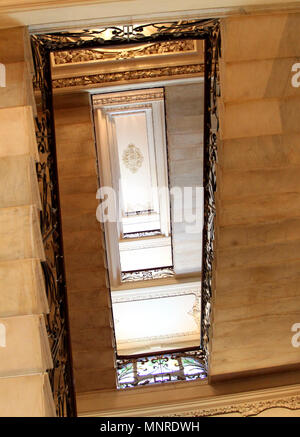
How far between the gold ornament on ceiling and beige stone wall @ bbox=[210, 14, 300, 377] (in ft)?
16.7

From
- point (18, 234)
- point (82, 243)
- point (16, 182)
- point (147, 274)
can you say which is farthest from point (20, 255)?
point (147, 274)

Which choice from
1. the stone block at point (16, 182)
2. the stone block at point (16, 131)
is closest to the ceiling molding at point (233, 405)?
the stone block at point (16, 182)

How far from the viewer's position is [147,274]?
24.3 ft

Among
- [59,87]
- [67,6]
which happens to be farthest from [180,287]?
[67,6]

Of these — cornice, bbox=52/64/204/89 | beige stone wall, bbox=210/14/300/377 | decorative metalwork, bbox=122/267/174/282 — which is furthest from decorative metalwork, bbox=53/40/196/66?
decorative metalwork, bbox=122/267/174/282

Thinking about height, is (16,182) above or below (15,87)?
below

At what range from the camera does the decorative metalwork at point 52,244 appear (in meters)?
2.48

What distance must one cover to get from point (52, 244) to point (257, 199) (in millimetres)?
1801

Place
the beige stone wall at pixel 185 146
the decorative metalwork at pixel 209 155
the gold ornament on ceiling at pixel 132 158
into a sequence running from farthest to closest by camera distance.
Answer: the gold ornament on ceiling at pixel 132 158
the beige stone wall at pixel 185 146
the decorative metalwork at pixel 209 155

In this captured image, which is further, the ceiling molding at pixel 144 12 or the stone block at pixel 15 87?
the stone block at pixel 15 87

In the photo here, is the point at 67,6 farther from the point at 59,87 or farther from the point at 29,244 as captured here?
the point at 59,87

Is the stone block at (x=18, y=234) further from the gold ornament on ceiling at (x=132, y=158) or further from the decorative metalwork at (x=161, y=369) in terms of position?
Answer: the gold ornament on ceiling at (x=132, y=158)

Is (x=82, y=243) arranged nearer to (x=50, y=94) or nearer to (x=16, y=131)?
(x=50, y=94)

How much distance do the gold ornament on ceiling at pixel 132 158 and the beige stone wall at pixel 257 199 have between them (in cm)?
510
